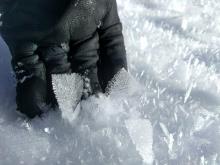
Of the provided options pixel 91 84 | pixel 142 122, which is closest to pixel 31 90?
pixel 91 84

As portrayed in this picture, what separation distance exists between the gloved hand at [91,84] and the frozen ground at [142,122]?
3cm

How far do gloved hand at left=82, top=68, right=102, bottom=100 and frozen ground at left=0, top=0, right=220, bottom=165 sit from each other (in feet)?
0.10

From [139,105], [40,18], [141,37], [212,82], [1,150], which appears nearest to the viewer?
[1,150]

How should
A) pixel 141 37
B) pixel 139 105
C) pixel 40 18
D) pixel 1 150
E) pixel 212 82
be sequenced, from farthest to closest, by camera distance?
pixel 141 37, pixel 212 82, pixel 139 105, pixel 40 18, pixel 1 150

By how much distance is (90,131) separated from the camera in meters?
1.42

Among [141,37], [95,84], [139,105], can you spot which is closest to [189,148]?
[139,105]

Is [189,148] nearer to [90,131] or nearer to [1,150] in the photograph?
[90,131]

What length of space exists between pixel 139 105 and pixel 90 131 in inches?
7.8

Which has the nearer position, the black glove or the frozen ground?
the frozen ground

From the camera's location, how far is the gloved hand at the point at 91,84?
1.53 meters

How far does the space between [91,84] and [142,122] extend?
0.64 ft

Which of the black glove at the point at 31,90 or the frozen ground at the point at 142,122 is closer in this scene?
the frozen ground at the point at 142,122

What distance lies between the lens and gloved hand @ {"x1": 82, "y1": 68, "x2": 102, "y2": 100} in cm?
153

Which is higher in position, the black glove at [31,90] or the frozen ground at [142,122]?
the black glove at [31,90]
